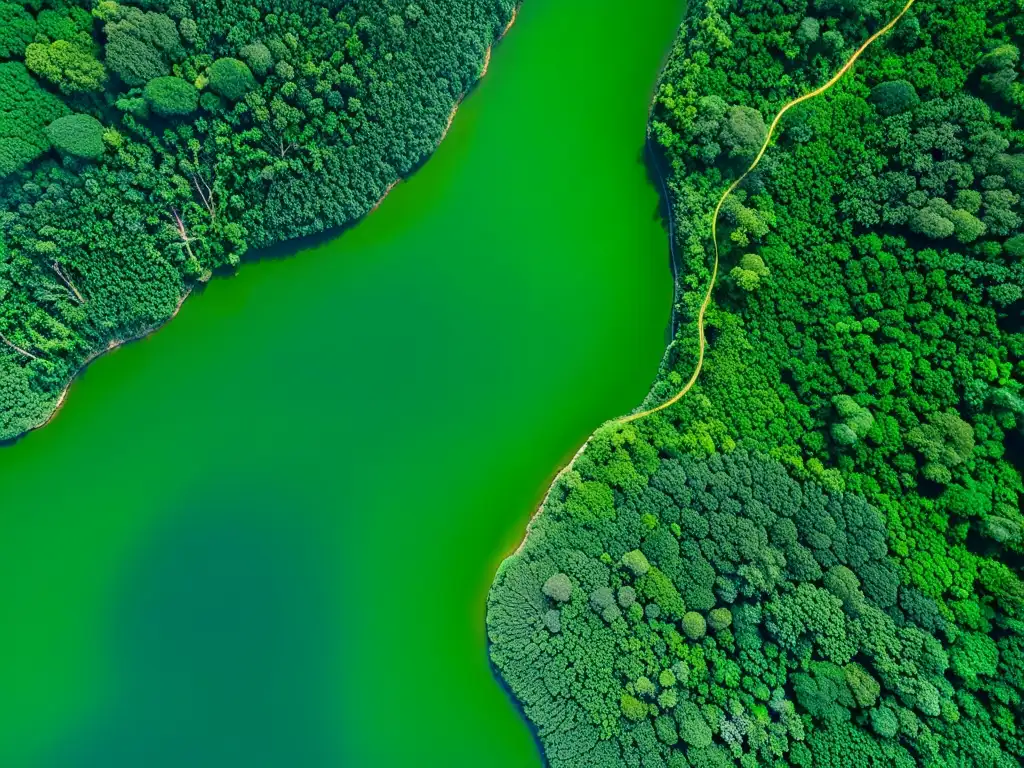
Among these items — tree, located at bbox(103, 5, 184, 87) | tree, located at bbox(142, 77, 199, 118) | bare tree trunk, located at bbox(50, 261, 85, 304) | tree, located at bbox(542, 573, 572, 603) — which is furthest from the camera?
bare tree trunk, located at bbox(50, 261, 85, 304)

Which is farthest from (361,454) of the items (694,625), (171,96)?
(171,96)

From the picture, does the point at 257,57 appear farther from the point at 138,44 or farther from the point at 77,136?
the point at 77,136

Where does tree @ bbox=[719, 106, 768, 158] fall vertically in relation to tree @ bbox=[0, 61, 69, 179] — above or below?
above

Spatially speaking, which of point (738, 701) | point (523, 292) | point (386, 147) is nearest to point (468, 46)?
point (386, 147)

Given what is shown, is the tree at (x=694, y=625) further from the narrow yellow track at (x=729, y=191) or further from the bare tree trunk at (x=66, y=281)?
the bare tree trunk at (x=66, y=281)

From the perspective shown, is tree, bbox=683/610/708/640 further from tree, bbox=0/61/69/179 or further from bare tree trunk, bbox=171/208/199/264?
tree, bbox=0/61/69/179

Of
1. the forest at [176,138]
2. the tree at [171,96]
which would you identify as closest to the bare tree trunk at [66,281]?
the forest at [176,138]

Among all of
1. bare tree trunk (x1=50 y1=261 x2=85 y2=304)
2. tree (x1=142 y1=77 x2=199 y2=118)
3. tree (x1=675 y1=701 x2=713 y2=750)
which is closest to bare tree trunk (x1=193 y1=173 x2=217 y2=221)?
tree (x1=142 y1=77 x2=199 y2=118)
